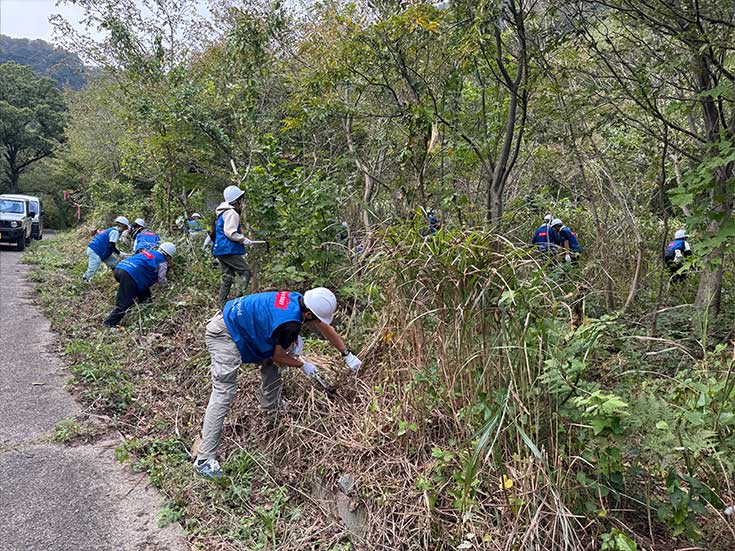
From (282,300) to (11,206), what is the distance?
1648 centimetres

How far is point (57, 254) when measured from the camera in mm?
13898

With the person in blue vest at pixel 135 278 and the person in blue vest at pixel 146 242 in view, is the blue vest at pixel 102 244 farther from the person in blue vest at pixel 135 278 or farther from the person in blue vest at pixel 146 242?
the person in blue vest at pixel 135 278

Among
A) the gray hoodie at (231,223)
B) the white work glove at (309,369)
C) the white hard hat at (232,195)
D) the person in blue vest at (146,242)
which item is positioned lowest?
the white work glove at (309,369)

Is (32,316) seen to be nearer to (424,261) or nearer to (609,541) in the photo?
(424,261)

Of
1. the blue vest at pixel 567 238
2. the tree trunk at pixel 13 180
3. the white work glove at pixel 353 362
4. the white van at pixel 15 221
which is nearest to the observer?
the white work glove at pixel 353 362

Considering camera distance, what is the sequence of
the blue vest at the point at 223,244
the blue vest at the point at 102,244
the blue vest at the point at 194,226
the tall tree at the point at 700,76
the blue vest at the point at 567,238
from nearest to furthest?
1. the tall tree at the point at 700,76
2. the blue vest at the point at 223,244
3. the blue vest at the point at 567,238
4. the blue vest at the point at 102,244
5. the blue vest at the point at 194,226

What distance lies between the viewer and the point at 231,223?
18.4 ft

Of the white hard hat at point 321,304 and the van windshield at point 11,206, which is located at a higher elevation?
the white hard hat at point 321,304

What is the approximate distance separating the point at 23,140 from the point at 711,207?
41.0 m

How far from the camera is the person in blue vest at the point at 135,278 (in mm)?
6539

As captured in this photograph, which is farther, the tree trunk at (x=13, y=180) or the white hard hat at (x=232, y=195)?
the tree trunk at (x=13, y=180)

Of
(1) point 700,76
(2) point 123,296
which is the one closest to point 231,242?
(2) point 123,296

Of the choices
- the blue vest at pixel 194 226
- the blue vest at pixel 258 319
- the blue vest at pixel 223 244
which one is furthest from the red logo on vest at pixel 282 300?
the blue vest at pixel 194 226

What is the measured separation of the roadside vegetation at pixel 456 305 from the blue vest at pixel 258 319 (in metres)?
0.55
